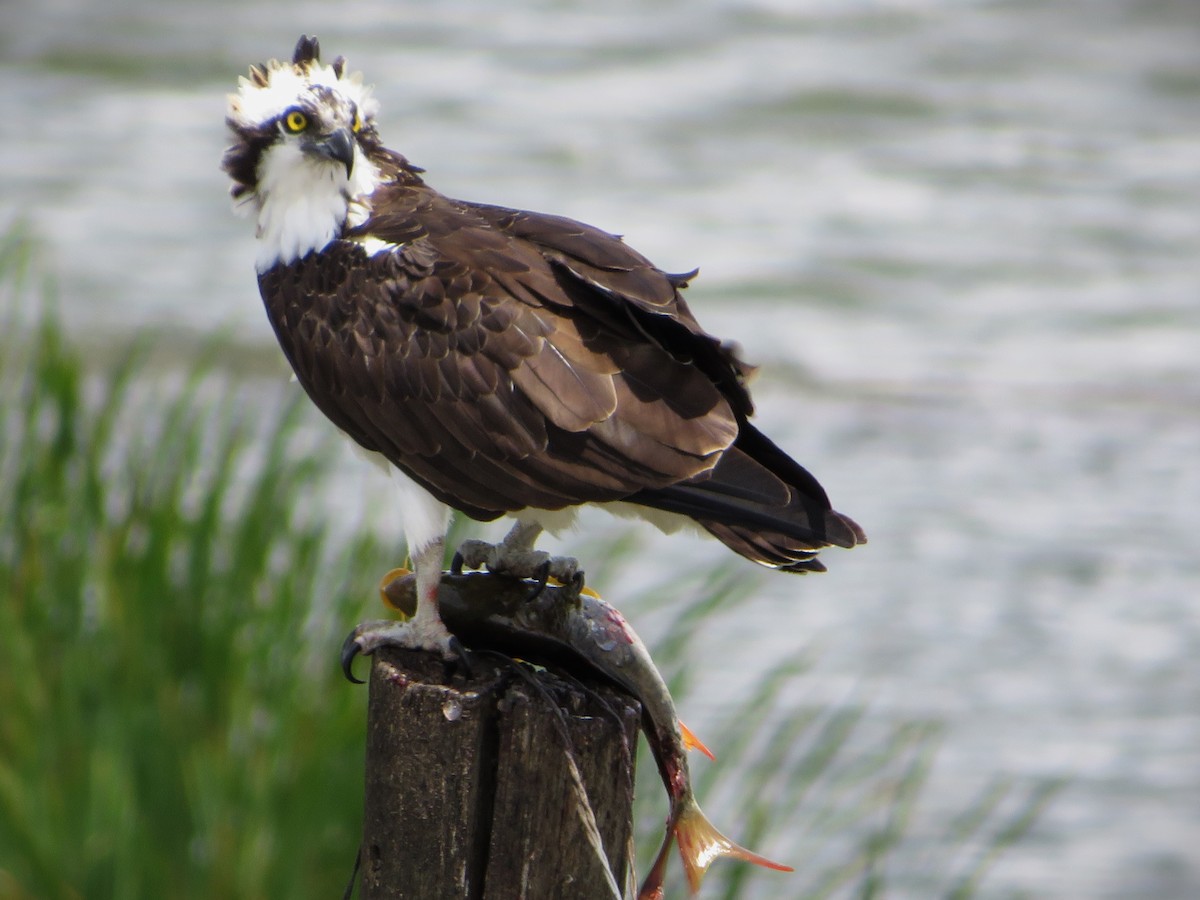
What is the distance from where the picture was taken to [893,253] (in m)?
12.8

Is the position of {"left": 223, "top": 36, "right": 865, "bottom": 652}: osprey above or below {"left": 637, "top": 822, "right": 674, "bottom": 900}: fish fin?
above

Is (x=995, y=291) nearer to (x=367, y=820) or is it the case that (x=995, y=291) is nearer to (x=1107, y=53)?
(x=1107, y=53)

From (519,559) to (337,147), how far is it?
927mm

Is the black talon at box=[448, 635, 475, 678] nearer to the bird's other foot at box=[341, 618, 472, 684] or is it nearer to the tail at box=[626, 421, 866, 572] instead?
the bird's other foot at box=[341, 618, 472, 684]

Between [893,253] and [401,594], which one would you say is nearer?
[401,594]

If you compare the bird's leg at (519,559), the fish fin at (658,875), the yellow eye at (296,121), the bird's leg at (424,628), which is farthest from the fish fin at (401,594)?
the yellow eye at (296,121)

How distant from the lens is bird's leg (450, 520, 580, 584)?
3520mm

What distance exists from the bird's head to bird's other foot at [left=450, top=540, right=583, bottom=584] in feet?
2.62

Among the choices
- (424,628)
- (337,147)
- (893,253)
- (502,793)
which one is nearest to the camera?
(502,793)

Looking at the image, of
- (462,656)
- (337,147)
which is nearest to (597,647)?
(462,656)

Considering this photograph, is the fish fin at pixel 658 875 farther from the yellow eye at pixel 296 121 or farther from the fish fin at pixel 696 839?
the yellow eye at pixel 296 121

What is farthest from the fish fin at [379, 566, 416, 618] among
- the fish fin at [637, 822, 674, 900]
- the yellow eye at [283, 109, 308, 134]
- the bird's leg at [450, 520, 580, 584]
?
the yellow eye at [283, 109, 308, 134]

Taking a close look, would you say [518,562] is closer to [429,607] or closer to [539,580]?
[539,580]

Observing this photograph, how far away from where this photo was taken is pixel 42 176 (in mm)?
13734
